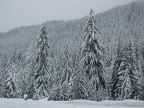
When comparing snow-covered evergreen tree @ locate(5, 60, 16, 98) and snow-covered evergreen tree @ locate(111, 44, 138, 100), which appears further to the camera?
snow-covered evergreen tree @ locate(5, 60, 16, 98)

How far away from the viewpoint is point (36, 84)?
34.4 metres

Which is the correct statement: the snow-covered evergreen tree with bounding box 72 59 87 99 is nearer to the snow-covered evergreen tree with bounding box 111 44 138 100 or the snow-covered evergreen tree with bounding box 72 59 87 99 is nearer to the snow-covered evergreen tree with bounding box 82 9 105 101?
the snow-covered evergreen tree with bounding box 82 9 105 101

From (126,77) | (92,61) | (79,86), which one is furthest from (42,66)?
(126,77)

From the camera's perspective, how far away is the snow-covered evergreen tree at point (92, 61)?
26984 mm

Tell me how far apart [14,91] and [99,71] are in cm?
2521

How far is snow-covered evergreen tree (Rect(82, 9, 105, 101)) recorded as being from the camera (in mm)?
26984

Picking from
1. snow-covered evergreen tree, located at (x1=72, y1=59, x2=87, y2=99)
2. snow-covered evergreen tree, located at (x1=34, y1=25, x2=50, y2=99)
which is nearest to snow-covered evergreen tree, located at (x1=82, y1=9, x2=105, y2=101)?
snow-covered evergreen tree, located at (x1=72, y1=59, x2=87, y2=99)

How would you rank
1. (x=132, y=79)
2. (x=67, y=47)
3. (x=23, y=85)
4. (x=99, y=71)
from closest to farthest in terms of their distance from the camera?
(x=99, y=71), (x=132, y=79), (x=67, y=47), (x=23, y=85)

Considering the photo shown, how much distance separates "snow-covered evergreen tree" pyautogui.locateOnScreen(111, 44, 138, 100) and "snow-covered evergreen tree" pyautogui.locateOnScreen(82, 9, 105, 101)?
4.62 m

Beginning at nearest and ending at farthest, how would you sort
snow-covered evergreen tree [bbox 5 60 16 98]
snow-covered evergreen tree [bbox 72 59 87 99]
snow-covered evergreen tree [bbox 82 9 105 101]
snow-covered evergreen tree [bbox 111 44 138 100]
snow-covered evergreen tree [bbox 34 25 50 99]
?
1. snow-covered evergreen tree [bbox 72 59 87 99]
2. snow-covered evergreen tree [bbox 82 9 105 101]
3. snow-covered evergreen tree [bbox 111 44 138 100]
4. snow-covered evergreen tree [bbox 34 25 50 99]
5. snow-covered evergreen tree [bbox 5 60 16 98]

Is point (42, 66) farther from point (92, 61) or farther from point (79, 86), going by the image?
point (92, 61)

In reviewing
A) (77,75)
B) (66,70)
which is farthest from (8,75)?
(77,75)

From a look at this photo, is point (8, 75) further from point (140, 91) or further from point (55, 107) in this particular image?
point (55, 107)

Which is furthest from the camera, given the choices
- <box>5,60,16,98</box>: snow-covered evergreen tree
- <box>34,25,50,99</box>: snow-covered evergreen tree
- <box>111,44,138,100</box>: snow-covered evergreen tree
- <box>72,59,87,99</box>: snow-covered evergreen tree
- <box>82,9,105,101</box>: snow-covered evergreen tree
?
<box>5,60,16,98</box>: snow-covered evergreen tree
